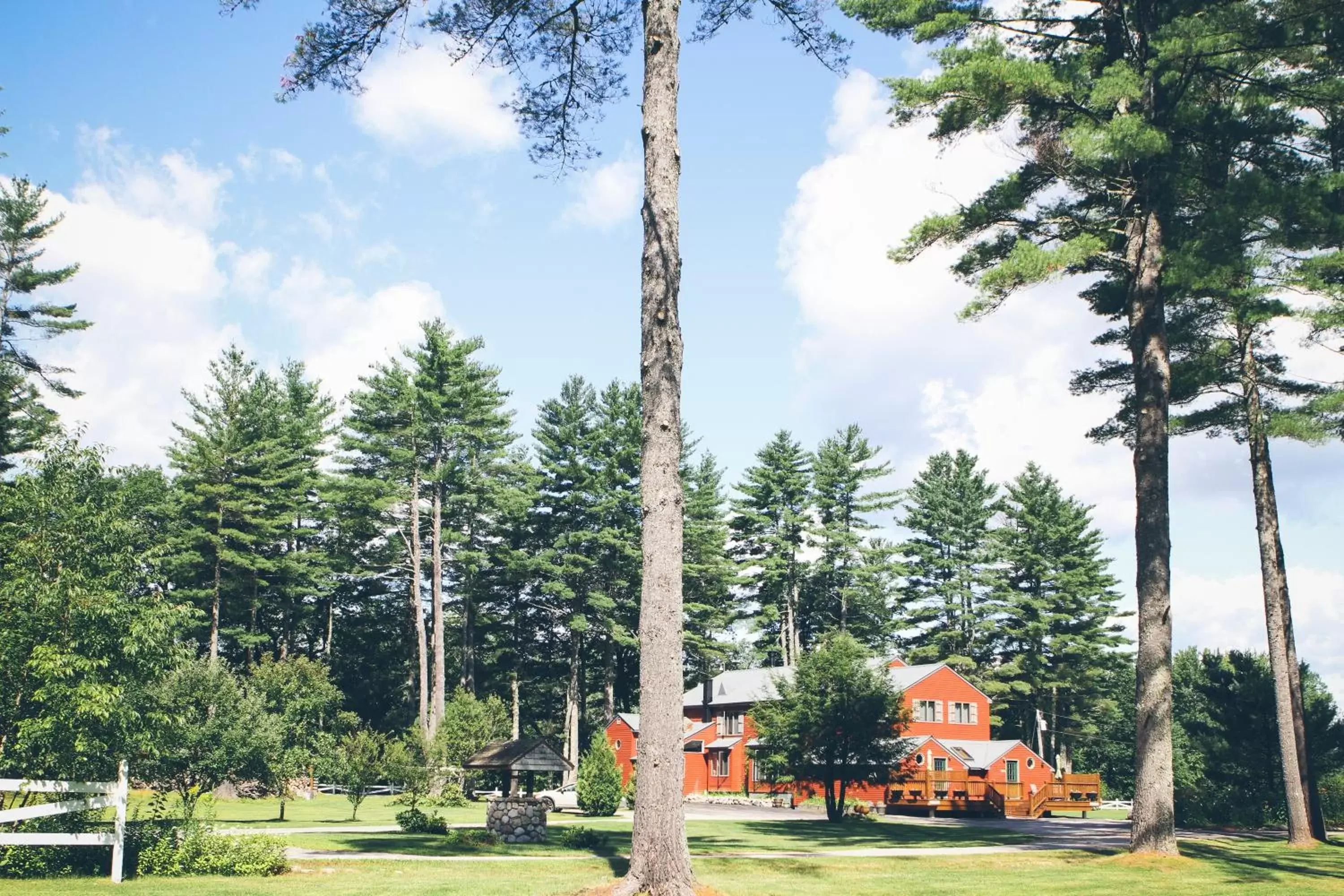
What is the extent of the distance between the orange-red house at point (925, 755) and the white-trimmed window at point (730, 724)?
0.13 ft

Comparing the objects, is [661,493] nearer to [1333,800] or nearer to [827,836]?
[827,836]

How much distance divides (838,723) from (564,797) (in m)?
15.6

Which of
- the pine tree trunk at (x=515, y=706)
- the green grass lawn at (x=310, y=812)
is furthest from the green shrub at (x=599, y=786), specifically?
the pine tree trunk at (x=515, y=706)

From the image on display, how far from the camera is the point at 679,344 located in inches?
431

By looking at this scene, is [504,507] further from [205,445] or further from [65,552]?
[65,552]

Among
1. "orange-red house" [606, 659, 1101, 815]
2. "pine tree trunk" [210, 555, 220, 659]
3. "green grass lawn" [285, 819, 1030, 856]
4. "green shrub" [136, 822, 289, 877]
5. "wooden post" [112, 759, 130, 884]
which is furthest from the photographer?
"pine tree trunk" [210, 555, 220, 659]

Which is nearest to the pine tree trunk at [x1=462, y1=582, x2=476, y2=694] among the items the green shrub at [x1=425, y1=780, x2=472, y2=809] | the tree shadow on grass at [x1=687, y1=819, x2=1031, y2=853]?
the green shrub at [x1=425, y1=780, x2=472, y2=809]

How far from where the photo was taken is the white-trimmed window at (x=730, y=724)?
49438 mm

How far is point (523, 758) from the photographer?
936 inches

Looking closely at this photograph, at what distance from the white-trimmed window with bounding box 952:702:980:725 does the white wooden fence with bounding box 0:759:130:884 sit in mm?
40019

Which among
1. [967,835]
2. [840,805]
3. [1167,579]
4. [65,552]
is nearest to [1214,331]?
[1167,579]

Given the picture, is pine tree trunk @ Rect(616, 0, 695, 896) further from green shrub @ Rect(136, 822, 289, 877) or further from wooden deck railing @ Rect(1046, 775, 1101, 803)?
wooden deck railing @ Rect(1046, 775, 1101, 803)

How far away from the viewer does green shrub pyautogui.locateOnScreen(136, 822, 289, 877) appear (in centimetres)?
1342

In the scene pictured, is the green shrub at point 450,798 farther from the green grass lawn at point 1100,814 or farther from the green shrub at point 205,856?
the green grass lawn at point 1100,814
